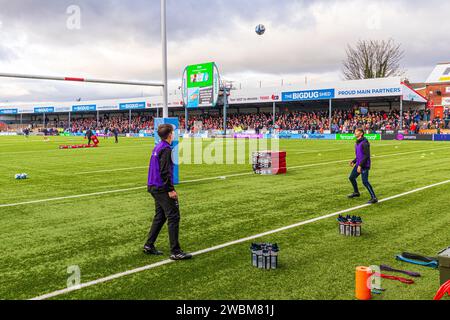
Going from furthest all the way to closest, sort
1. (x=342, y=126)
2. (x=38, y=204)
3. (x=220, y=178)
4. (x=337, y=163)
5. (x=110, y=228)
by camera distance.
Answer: (x=342, y=126), (x=337, y=163), (x=220, y=178), (x=38, y=204), (x=110, y=228)

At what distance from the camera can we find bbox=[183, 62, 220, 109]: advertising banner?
167 feet

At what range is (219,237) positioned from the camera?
768 cm

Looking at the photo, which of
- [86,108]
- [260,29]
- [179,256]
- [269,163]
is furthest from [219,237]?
[86,108]

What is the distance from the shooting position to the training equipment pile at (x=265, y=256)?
19.6 ft

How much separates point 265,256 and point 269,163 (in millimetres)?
10809

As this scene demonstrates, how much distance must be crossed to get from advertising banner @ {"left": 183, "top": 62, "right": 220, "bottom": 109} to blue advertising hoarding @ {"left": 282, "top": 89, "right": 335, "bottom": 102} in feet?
32.4

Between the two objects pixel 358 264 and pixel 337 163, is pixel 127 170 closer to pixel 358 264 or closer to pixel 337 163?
pixel 337 163

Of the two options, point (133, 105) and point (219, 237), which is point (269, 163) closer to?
point (219, 237)

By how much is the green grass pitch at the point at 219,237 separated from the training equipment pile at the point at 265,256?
13cm

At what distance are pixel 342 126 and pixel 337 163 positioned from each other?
32.6 meters

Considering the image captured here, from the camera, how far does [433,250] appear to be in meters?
6.83

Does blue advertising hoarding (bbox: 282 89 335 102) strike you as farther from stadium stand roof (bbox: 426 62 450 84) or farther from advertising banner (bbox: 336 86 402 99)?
stadium stand roof (bbox: 426 62 450 84)
